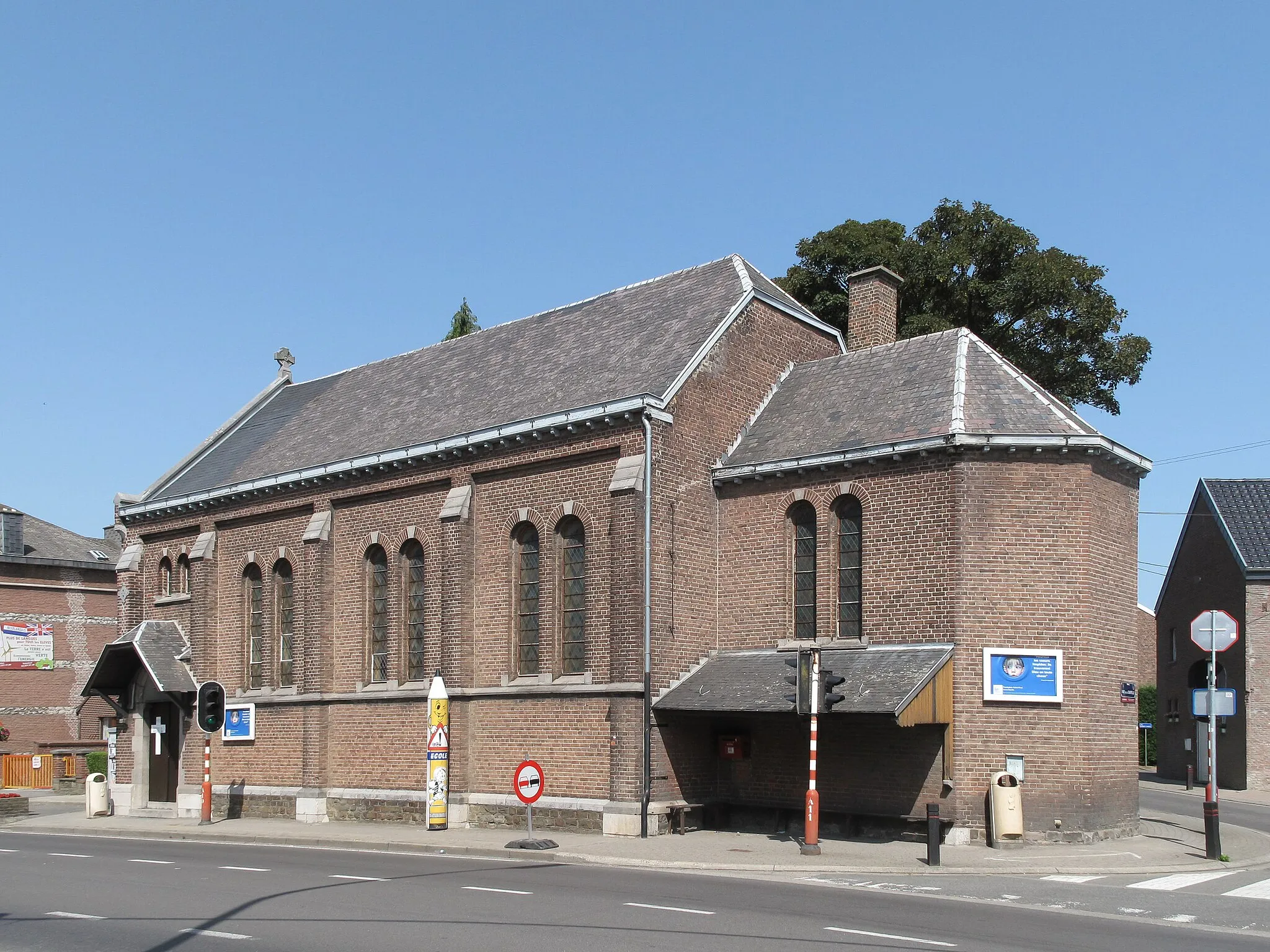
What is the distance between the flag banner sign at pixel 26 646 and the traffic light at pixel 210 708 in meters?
24.5

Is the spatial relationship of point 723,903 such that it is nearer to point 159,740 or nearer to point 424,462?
point 424,462

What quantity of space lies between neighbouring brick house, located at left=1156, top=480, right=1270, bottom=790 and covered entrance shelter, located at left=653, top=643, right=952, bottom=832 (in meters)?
14.5

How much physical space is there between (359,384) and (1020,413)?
19333 millimetres

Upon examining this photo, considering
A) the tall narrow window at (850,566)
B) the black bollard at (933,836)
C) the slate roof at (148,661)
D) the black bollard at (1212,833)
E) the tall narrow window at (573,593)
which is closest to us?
the black bollard at (933,836)

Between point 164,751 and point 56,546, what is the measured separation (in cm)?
2104

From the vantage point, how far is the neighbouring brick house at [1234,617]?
40750 mm

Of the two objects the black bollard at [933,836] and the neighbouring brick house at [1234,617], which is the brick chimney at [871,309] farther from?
the neighbouring brick house at [1234,617]

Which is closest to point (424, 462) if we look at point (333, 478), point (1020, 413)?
point (333, 478)

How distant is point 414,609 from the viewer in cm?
2856

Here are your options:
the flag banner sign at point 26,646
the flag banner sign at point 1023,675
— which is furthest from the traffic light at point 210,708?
the flag banner sign at point 26,646

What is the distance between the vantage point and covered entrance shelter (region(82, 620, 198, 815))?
33156 millimetres

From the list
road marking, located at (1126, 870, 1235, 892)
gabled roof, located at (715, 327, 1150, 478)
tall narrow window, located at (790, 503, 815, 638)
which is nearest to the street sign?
road marking, located at (1126, 870, 1235, 892)

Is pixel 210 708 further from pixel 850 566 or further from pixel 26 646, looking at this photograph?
pixel 26 646

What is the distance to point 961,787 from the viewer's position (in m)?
21.1
